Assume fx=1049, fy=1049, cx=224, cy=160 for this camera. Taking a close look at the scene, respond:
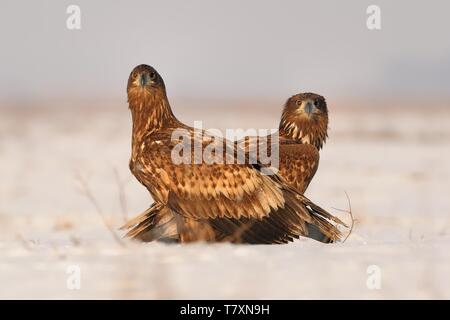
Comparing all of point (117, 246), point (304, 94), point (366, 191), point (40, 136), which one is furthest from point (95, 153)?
point (117, 246)

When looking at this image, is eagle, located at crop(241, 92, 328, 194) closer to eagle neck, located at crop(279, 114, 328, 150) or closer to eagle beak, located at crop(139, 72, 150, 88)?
eagle neck, located at crop(279, 114, 328, 150)

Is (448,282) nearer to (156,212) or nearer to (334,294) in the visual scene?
(334,294)

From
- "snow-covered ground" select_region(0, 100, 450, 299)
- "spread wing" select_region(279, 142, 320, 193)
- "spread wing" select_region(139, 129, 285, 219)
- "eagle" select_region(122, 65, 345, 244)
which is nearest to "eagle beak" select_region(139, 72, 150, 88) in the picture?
"eagle" select_region(122, 65, 345, 244)

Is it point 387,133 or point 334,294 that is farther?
point 387,133

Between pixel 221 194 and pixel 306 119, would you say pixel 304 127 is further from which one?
Answer: pixel 221 194

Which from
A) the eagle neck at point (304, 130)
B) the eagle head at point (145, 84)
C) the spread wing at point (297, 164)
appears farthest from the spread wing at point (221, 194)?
the eagle neck at point (304, 130)

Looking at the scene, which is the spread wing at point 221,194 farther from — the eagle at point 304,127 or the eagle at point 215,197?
the eagle at point 304,127

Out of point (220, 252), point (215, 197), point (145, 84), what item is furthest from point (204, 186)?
point (145, 84)

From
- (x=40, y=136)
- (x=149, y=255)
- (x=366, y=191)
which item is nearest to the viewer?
(x=149, y=255)

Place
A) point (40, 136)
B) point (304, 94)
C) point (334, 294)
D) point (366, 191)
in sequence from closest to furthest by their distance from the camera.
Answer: point (334, 294), point (304, 94), point (366, 191), point (40, 136)
